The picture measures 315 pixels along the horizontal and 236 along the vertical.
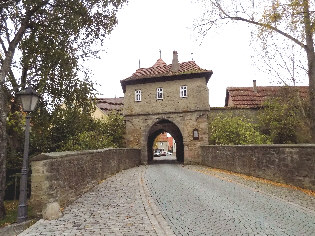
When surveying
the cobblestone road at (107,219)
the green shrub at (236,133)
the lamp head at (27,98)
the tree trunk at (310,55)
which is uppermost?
the tree trunk at (310,55)

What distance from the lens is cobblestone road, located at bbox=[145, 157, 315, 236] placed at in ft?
16.0

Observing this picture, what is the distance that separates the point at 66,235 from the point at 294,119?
20.2 meters

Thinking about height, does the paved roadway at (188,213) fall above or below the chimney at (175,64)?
below

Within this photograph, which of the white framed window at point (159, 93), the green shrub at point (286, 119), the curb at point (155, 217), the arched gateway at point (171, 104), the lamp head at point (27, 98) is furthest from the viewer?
the white framed window at point (159, 93)

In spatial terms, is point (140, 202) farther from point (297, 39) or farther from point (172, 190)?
point (297, 39)

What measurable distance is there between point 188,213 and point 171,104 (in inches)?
771

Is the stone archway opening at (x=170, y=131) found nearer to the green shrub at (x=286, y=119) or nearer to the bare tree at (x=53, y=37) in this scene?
the green shrub at (x=286, y=119)

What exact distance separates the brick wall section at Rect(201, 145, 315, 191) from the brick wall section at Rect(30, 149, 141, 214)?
712 cm

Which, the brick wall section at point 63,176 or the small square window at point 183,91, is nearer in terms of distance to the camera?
the brick wall section at point 63,176

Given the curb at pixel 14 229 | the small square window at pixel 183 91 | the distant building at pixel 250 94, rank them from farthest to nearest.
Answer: the distant building at pixel 250 94
the small square window at pixel 183 91
the curb at pixel 14 229

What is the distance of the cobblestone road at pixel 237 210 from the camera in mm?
4883

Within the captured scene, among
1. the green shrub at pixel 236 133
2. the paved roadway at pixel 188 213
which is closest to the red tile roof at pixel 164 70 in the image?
the green shrub at pixel 236 133

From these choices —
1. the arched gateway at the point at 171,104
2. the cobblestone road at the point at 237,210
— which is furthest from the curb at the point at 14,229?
the arched gateway at the point at 171,104

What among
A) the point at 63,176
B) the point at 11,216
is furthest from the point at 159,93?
the point at 11,216
